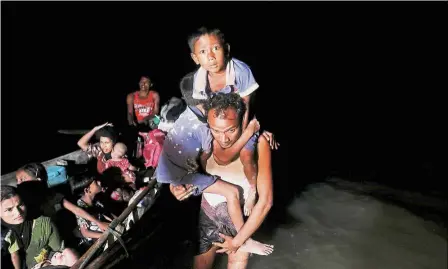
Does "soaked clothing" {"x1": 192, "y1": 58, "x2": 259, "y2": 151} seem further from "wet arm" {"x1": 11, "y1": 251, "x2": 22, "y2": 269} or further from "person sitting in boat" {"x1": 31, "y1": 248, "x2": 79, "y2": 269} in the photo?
"wet arm" {"x1": 11, "y1": 251, "x2": 22, "y2": 269}

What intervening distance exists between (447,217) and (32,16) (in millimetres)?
12594

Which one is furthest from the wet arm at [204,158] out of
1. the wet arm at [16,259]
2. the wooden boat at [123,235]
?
the wet arm at [16,259]

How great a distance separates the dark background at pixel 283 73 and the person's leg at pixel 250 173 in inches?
31.8

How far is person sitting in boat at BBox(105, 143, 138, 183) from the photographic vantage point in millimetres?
4531

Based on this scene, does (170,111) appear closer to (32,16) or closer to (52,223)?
(52,223)

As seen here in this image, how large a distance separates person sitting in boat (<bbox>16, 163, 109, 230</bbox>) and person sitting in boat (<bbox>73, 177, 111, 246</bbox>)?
5.4 inches

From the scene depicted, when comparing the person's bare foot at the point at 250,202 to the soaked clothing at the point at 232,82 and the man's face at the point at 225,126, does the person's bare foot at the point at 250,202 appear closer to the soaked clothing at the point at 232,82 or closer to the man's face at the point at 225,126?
the man's face at the point at 225,126

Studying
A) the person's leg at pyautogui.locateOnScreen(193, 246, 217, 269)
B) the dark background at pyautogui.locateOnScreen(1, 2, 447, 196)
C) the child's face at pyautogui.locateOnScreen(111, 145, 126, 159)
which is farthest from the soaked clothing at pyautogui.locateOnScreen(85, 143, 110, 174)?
the dark background at pyautogui.locateOnScreen(1, 2, 447, 196)

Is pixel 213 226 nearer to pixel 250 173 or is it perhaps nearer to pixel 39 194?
pixel 250 173

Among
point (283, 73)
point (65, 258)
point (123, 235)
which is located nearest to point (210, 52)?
point (123, 235)

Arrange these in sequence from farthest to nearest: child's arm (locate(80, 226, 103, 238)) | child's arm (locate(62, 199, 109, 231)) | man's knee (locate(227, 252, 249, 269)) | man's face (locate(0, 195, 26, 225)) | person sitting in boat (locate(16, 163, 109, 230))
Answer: child's arm (locate(80, 226, 103, 238)) → child's arm (locate(62, 199, 109, 231)) → person sitting in boat (locate(16, 163, 109, 230)) → man's face (locate(0, 195, 26, 225)) → man's knee (locate(227, 252, 249, 269))

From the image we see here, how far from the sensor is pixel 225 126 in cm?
221

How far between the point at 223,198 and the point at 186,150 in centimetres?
54

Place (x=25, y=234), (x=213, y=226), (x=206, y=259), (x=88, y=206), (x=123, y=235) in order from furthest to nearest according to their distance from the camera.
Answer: (x=88, y=206) → (x=123, y=235) → (x=25, y=234) → (x=206, y=259) → (x=213, y=226)
